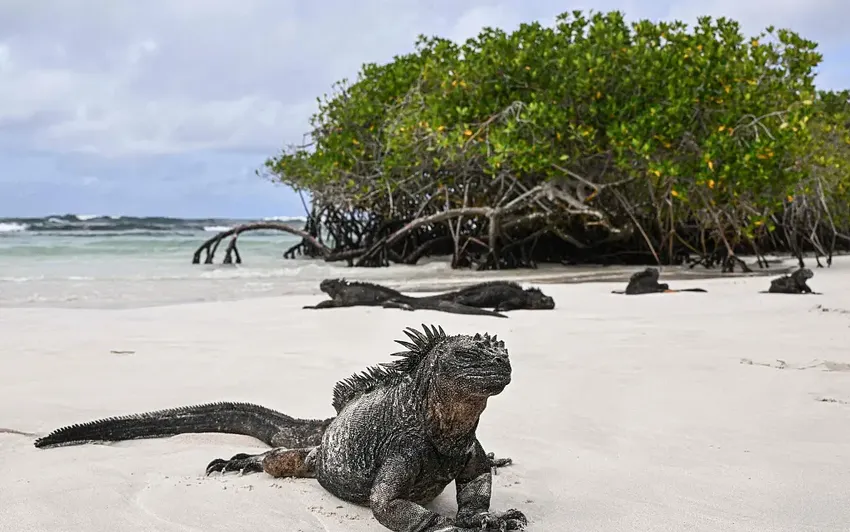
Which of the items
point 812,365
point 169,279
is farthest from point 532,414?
point 169,279

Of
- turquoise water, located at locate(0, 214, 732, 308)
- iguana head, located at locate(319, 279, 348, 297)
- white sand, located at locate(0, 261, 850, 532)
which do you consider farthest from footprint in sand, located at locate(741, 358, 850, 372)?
turquoise water, located at locate(0, 214, 732, 308)

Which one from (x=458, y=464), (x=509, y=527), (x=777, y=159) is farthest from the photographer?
(x=777, y=159)

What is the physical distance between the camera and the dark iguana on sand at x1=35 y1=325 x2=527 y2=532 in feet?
8.11

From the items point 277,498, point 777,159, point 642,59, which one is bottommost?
point 277,498

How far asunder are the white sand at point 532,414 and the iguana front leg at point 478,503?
0.15 meters

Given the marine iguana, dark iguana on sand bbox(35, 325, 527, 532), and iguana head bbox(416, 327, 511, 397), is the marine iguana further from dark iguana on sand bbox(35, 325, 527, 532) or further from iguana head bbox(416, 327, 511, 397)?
iguana head bbox(416, 327, 511, 397)

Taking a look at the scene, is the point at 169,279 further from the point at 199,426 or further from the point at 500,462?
the point at 500,462

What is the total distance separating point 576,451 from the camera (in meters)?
3.43

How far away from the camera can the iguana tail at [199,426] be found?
11.2 feet

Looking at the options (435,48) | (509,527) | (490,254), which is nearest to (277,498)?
(509,527)

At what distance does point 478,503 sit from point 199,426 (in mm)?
1596

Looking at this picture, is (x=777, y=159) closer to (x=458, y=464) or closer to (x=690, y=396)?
(x=690, y=396)

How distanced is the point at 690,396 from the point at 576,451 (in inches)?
50.2

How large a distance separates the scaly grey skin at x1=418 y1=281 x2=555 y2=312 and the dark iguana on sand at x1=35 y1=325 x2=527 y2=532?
6.08 m
